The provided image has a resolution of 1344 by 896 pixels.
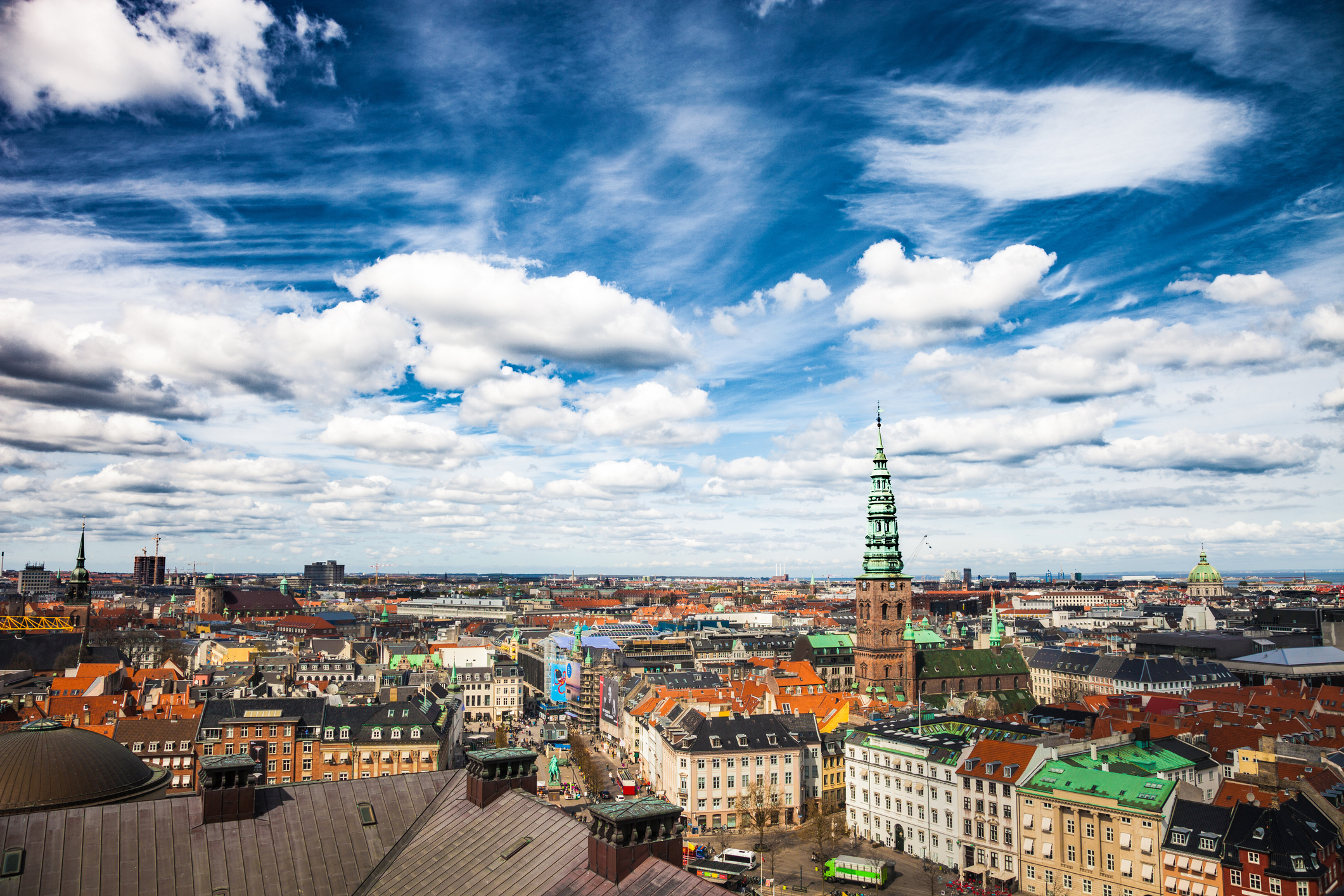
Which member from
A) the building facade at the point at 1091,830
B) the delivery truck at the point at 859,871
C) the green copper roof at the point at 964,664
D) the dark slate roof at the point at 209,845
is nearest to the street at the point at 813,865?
the delivery truck at the point at 859,871

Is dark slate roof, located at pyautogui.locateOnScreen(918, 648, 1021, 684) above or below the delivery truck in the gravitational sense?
above

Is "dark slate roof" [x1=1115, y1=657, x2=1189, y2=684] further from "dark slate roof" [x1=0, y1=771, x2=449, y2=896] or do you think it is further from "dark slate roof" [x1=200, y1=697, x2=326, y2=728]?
"dark slate roof" [x1=0, y1=771, x2=449, y2=896]

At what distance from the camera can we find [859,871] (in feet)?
285

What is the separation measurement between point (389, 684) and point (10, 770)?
390 ft

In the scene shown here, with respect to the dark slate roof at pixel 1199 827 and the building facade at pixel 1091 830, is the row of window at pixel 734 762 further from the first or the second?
the dark slate roof at pixel 1199 827

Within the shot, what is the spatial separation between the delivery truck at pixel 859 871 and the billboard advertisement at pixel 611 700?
246 feet

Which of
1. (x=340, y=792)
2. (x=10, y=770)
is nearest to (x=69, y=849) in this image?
(x=340, y=792)

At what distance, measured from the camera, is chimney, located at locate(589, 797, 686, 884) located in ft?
111

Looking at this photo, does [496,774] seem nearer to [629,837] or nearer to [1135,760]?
[629,837]

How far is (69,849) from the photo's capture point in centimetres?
3853

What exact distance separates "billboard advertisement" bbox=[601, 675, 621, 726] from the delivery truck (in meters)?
74.9

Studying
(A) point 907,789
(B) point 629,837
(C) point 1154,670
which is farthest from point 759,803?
(C) point 1154,670

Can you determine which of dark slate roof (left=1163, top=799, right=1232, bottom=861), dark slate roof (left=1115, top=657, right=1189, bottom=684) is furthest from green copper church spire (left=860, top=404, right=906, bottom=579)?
dark slate roof (left=1163, top=799, right=1232, bottom=861)

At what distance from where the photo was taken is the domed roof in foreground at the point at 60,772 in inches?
1927
